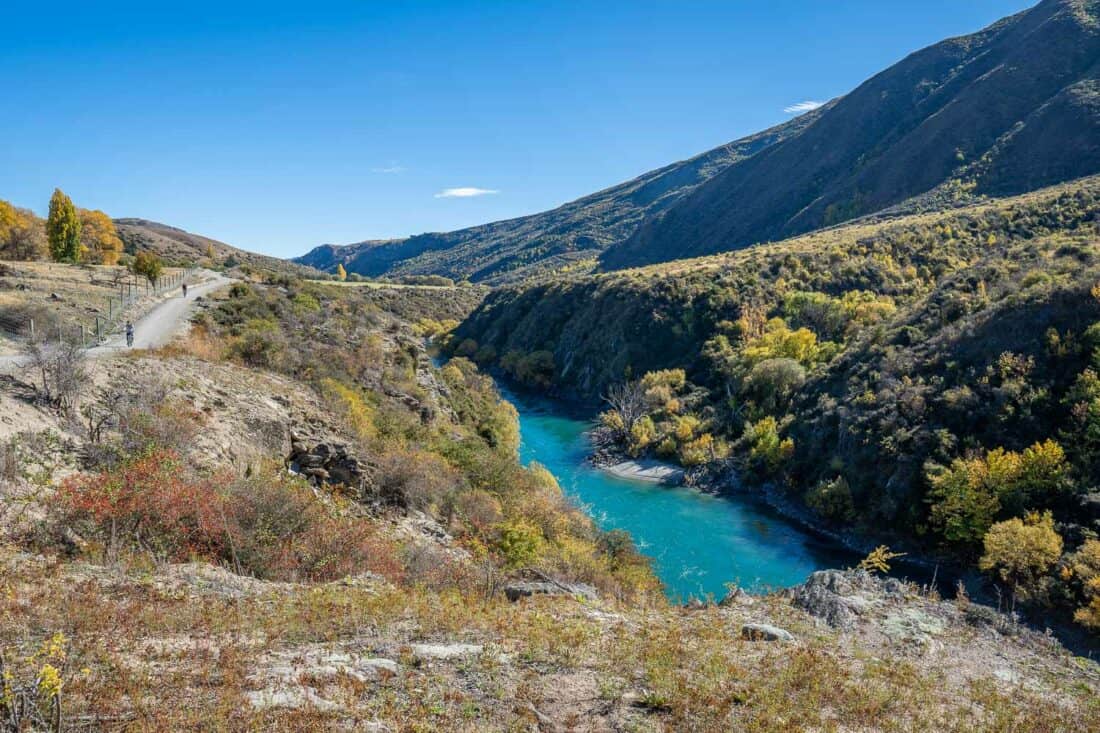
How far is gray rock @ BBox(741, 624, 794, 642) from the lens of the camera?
997cm

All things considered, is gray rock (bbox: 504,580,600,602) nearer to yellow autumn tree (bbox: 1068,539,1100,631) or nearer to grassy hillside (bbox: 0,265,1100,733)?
grassy hillside (bbox: 0,265,1100,733)

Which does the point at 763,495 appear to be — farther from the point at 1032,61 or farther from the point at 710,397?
the point at 1032,61

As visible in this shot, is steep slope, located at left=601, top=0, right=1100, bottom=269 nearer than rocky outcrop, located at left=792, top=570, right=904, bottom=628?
No

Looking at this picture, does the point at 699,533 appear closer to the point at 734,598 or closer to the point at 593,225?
the point at 734,598

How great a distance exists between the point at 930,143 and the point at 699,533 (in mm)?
80938

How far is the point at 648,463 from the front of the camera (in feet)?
129

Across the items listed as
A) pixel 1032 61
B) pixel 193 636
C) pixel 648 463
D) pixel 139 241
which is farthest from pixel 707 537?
pixel 1032 61

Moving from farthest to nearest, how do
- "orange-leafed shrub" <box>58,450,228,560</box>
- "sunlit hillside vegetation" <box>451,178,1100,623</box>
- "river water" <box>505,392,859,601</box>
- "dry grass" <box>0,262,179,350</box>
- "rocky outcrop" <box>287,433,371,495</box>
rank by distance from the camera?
"river water" <box>505,392,859,601</box> < "sunlit hillside vegetation" <box>451,178,1100,623</box> < "dry grass" <box>0,262,179,350</box> < "rocky outcrop" <box>287,433,371,495</box> < "orange-leafed shrub" <box>58,450,228,560</box>

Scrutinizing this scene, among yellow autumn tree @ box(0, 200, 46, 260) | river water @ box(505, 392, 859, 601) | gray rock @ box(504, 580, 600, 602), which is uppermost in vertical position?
yellow autumn tree @ box(0, 200, 46, 260)

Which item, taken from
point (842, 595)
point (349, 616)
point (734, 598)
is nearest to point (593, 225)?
point (842, 595)

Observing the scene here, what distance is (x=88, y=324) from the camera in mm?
22281

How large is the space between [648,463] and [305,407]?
25.7 m

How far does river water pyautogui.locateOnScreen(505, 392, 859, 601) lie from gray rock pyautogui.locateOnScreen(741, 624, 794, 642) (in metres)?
9.46

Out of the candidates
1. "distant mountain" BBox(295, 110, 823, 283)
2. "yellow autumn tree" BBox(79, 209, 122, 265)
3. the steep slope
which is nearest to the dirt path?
"yellow autumn tree" BBox(79, 209, 122, 265)
